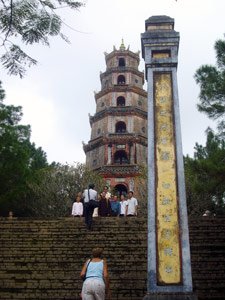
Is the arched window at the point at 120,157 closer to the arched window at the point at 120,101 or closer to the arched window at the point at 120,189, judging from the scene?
the arched window at the point at 120,189

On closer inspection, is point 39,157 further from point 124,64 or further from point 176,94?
point 176,94

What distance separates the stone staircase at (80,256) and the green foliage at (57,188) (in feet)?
37.2

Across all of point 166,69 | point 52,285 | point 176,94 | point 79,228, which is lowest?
point 52,285

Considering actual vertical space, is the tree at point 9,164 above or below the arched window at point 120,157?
below

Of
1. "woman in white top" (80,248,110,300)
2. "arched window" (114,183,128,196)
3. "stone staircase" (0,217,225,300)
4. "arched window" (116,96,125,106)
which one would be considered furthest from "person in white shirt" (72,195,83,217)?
"arched window" (116,96,125,106)

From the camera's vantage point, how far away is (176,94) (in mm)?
7211

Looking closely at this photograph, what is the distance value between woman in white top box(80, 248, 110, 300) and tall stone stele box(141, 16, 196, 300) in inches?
46.6

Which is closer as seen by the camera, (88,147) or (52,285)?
(52,285)

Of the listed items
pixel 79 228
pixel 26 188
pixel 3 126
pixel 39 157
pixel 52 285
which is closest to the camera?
pixel 52 285

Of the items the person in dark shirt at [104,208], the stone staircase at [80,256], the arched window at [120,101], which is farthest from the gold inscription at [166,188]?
the arched window at [120,101]

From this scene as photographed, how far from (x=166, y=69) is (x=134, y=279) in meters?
3.55

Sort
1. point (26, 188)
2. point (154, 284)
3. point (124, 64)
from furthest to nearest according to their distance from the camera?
point (124, 64)
point (26, 188)
point (154, 284)

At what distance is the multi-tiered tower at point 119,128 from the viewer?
86.3 feet

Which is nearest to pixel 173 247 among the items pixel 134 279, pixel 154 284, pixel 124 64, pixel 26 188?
pixel 154 284
